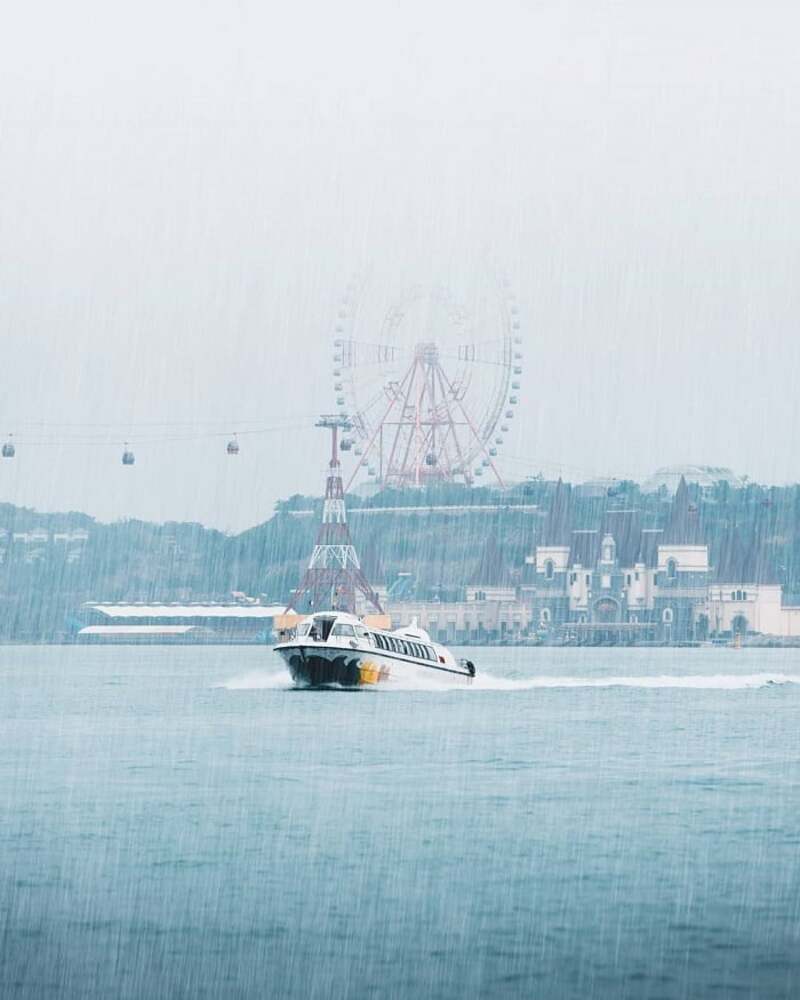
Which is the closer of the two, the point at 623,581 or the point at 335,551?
the point at 335,551

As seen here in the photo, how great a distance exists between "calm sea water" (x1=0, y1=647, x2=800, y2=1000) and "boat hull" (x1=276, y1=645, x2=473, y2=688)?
7669mm

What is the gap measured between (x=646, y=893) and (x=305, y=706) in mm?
34478

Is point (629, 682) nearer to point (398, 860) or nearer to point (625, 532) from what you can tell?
point (398, 860)

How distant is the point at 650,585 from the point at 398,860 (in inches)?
6529

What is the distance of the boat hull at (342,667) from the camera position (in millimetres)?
56781

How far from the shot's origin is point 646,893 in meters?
20.8

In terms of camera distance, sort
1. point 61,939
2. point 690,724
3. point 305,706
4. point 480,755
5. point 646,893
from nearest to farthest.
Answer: point 61,939
point 646,893
point 480,755
point 690,724
point 305,706

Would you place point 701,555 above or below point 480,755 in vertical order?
above

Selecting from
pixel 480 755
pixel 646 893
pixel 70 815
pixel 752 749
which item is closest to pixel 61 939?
pixel 646 893

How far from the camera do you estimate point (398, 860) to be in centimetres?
2347

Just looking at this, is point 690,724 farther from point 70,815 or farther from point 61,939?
point 61,939

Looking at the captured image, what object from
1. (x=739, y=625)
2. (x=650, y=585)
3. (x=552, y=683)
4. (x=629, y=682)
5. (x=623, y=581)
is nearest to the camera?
(x=552, y=683)

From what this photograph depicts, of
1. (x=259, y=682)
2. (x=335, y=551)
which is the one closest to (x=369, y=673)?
(x=259, y=682)

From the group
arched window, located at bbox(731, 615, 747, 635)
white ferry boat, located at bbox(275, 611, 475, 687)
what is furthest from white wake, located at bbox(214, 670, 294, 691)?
arched window, located at bbox(731, 615, 747, 635)
